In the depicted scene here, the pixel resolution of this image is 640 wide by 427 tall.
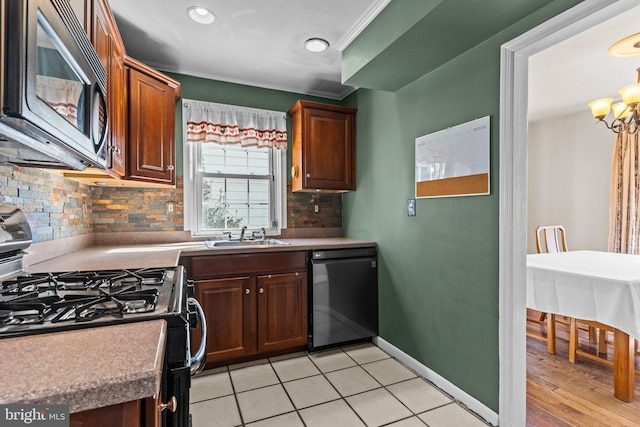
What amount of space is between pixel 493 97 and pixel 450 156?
1.40ft

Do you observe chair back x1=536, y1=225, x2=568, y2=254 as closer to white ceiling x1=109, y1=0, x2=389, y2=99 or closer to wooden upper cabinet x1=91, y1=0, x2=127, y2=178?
white ceiling x1=109, y1=0, x2=389, y2=99

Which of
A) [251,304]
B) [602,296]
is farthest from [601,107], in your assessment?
[251,304]

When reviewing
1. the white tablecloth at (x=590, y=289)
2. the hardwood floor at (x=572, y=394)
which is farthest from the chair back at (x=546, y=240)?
the hardwood floor at (x=572, y=394)

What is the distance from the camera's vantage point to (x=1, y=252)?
1306mm

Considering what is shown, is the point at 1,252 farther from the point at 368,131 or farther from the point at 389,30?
the point at 368,131

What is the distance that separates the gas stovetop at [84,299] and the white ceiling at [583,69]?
9.86 feet

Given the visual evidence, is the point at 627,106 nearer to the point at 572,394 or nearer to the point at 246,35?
the point at 572,394

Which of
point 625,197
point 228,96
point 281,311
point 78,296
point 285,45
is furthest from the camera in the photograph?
point 625,197

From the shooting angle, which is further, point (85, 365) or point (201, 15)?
point (201, 15)

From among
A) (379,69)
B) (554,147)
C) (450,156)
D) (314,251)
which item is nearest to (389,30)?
(379,69)

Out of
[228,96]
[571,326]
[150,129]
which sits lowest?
[571,326]

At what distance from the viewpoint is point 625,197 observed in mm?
3633

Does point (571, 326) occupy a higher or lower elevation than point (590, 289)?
lower

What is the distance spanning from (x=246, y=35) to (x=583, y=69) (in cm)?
295
